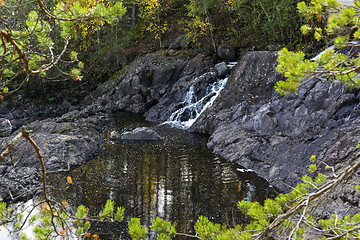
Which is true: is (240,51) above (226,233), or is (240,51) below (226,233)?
below

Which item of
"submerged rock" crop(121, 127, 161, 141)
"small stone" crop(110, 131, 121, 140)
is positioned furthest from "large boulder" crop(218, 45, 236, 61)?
"small stone" crop(110, 131, 121, 140)

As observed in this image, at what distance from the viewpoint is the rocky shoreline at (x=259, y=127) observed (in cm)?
966

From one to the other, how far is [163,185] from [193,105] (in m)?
8.94

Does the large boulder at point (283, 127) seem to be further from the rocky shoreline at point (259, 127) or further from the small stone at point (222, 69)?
the small stone at point (222, 69)

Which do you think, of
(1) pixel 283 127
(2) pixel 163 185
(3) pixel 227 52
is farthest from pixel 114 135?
(3) pixel 227 52

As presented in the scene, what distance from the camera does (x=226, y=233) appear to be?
3.35 m

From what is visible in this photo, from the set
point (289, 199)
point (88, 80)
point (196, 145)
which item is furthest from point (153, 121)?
point (289, 199)

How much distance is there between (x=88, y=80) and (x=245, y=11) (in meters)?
14.1

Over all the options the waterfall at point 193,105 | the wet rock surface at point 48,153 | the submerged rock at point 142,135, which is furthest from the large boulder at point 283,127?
the wet rock surface at point 48,153

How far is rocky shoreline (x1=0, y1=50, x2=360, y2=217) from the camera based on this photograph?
966 cm

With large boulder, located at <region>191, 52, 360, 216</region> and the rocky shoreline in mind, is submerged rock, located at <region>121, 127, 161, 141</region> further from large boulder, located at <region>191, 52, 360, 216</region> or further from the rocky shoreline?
large boulder, located at <region>191, 52, 360, 216</region>

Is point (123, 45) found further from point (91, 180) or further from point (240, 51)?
point (91, 180)

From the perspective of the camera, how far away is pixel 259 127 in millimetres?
12812

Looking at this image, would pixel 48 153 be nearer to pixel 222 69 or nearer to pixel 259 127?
pixel 259 127
